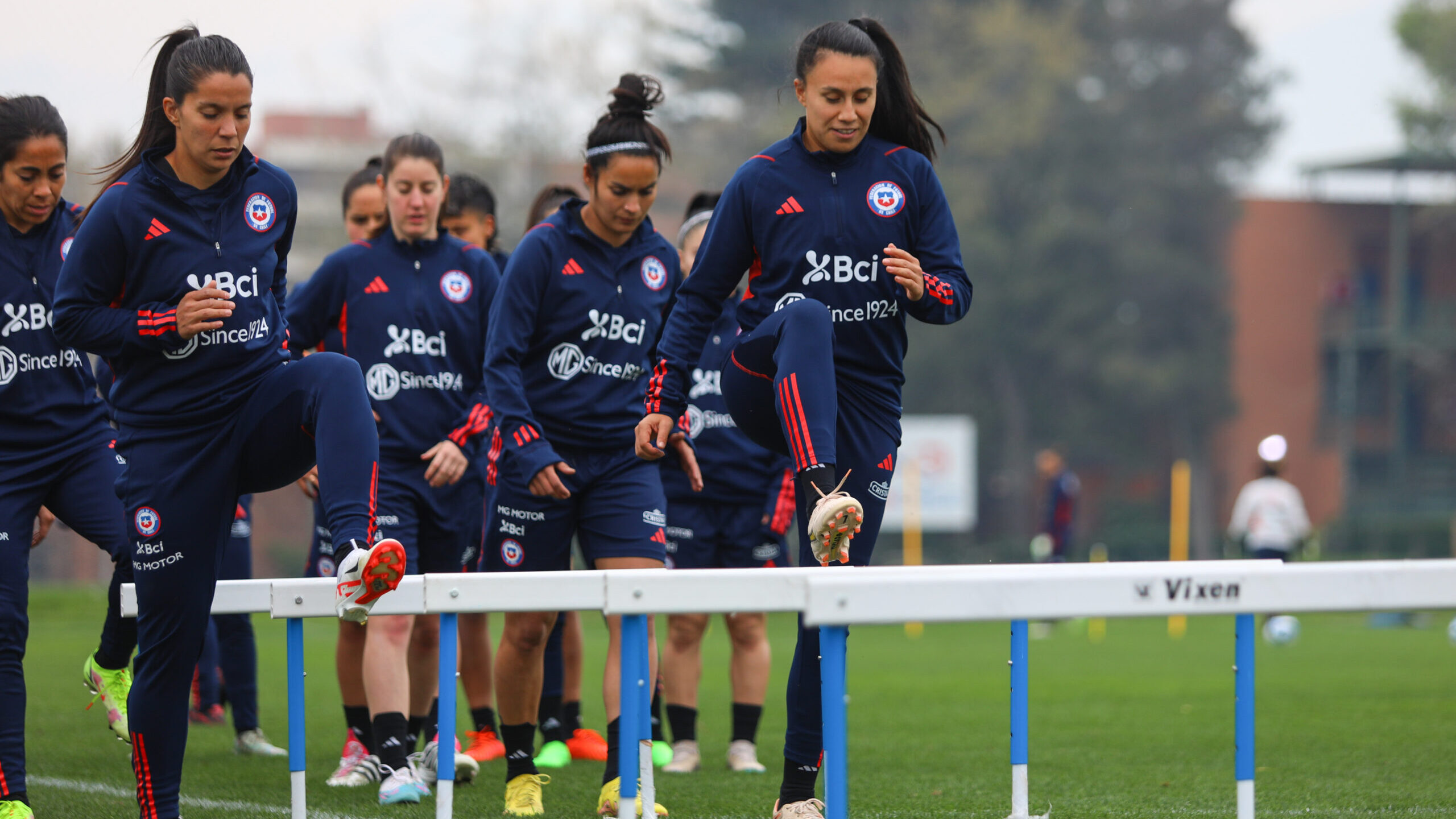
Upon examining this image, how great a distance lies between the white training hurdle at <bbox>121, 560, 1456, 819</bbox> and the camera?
2.82 m

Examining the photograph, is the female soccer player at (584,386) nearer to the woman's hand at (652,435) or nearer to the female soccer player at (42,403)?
the woman's hand at (652,435)

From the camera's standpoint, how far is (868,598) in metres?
2.79

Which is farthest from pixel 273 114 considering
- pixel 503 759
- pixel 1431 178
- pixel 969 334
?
pixel 503 759

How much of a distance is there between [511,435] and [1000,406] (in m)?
37.3

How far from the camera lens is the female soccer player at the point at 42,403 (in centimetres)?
466

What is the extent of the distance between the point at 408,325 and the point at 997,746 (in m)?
3.33

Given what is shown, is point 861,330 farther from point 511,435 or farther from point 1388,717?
point 1388,717

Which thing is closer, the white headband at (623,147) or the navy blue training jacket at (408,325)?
the white headband at (623,147)

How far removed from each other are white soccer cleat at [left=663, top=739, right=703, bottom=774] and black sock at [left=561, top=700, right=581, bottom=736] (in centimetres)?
60

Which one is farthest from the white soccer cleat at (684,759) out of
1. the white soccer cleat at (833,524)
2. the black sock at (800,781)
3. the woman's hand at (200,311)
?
the woman's hand at (200,311)

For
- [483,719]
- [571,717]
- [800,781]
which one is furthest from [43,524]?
[800,781]

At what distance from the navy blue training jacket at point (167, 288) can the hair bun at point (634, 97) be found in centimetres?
161

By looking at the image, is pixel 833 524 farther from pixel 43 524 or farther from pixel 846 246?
pixel 43 524

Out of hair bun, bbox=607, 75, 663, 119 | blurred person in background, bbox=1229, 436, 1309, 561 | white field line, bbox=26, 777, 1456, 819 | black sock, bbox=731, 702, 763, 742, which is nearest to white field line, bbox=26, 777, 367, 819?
white field line, bbox=26, 777, 1456, 819
